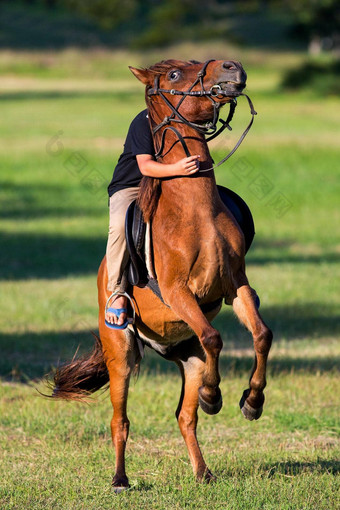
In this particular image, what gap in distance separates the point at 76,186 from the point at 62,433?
66.2ft

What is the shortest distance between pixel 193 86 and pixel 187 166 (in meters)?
0.48

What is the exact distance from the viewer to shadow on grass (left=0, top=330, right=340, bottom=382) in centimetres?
990

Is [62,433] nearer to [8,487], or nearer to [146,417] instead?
[146,417]

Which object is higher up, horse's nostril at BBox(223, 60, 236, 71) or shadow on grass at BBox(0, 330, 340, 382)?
horse's nostril at BBox(223, 60, 236, 71)

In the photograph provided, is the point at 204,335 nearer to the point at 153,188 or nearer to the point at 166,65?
the point at 153,188

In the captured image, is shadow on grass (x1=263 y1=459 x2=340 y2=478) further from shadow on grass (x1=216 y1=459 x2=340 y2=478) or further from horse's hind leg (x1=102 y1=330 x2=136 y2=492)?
horse's hind leg (x1=102 y1=330 x2=136 y2=492)

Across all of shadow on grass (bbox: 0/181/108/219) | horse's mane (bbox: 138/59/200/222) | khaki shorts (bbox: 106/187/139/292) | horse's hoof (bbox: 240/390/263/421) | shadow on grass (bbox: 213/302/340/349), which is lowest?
shadow on grass (bbox: 213/302/340/349)

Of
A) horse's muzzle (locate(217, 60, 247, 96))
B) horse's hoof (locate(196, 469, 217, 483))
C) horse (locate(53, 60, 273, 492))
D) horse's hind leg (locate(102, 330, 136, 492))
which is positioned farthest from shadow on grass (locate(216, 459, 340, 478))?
horse's muzzle (locate(217, 60, 247, 96))

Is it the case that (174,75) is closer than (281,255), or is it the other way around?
(174,75)

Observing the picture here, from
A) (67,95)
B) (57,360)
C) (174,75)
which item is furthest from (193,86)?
(67,95)

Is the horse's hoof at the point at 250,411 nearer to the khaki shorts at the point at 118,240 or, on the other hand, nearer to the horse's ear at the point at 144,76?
the khaki shorts at the point at 118,240

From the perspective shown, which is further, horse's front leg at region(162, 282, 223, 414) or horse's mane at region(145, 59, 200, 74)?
horse's mane at region(145, 59, 200, 74)

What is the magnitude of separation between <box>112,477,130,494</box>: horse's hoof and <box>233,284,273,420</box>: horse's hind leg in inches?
41.5

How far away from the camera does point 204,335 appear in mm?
5387
